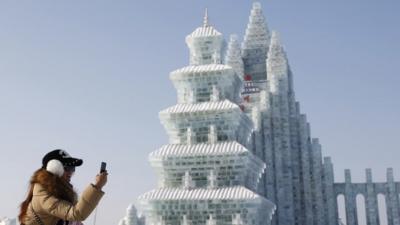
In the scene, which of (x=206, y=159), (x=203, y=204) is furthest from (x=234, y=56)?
(x=203, y=204)

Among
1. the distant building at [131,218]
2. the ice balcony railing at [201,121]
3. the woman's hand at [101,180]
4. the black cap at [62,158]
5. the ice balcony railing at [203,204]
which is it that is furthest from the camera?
the distant building at [131,218]

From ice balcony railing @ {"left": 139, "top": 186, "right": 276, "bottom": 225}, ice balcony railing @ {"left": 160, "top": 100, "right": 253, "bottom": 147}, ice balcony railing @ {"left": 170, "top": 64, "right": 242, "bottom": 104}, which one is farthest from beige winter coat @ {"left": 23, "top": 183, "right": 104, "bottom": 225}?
ice balcony railing @ {"left": 170, "top": 64, "right": 242, "bottom": 104}

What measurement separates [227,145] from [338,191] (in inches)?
1266

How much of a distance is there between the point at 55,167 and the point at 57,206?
63 centimetres

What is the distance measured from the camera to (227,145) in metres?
34.5

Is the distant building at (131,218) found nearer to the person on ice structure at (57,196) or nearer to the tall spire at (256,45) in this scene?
the tall spire at (256,45)

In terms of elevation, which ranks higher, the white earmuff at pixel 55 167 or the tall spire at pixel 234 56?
the tall spire at pixel 234 56

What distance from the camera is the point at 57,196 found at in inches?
228

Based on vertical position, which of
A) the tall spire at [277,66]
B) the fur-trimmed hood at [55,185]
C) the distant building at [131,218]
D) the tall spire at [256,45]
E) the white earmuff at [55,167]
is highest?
the tall spire at [256,45]

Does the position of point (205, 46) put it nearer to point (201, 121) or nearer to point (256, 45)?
point (201, 121)

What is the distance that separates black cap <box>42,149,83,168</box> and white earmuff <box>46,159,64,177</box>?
0.20ft

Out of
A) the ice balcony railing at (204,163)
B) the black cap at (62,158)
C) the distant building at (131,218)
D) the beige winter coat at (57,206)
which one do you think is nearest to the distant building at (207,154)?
the ice balcony railing at (204,163)

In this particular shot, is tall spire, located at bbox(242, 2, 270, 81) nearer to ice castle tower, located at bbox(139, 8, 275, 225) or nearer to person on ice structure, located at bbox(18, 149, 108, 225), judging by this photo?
ice castle tower, located at bbox(139, 8, 275, 225)

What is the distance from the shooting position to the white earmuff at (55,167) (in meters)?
6.01
